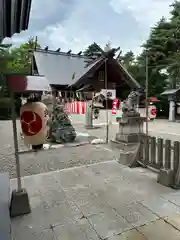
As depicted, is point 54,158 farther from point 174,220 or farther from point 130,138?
point 174,220

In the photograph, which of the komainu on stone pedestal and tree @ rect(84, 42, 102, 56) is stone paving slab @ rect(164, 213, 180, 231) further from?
tree @ rect(84, 42, 102, 56)

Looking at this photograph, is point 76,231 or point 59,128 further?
point 59,128

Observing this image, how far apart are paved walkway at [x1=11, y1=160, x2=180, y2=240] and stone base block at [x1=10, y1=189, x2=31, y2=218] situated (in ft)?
0.29

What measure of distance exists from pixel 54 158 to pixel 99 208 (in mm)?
2815

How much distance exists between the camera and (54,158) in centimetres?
510

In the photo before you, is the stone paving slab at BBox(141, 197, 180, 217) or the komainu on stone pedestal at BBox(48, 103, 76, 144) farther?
the komainu on stone pedestal at BBox(48, 103, 76, 144)

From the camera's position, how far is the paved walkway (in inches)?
79.7

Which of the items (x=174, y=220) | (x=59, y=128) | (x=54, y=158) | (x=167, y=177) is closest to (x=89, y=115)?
(x=59, y=128)

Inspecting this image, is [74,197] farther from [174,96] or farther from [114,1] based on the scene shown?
[174,96]

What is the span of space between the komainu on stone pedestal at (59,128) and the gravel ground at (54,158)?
2.39 ft

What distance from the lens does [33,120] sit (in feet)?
8.09

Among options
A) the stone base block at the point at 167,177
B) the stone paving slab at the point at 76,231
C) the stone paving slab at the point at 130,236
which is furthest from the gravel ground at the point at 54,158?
the stone paving slab at the point at 130,236

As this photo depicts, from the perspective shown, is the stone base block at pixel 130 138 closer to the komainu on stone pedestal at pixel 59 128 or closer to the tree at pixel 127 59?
the komainu on stone pedestal at pixel 59 128

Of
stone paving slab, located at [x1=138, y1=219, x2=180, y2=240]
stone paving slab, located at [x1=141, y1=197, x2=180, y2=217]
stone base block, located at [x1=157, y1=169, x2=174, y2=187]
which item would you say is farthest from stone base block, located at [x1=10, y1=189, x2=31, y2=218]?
stone base block, located at [x1=157, y1=169, x2=174, y2=187]
